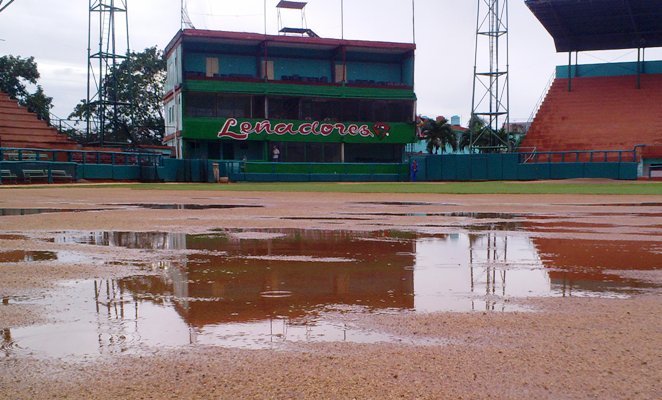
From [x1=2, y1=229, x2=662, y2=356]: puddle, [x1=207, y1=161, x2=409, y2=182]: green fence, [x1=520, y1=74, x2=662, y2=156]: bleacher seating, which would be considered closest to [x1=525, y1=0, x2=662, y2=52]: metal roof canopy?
[x1=520, y1=74, x2=662, y2=156]: bleacher seating

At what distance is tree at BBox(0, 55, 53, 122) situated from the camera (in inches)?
2420

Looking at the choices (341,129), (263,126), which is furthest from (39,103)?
(341,129)

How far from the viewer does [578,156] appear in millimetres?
43062

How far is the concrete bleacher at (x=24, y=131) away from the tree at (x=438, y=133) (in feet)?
168

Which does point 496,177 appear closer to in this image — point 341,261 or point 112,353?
point 341,261

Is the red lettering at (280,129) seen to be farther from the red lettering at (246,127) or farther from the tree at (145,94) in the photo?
the tree at (145,94)

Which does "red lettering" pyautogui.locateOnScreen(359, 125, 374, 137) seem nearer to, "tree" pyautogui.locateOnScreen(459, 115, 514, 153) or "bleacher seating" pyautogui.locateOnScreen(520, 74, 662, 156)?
"tree" pyautogui.locateOnScreen(459, 115, 514, 153)

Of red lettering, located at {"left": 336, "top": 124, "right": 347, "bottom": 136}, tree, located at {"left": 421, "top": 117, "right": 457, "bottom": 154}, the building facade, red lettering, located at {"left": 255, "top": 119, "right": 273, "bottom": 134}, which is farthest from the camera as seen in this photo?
tree, located at {"left": 421, "top": 117, "right": 457, "bottom": 154}

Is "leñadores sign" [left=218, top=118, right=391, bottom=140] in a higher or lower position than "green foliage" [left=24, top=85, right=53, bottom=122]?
lower

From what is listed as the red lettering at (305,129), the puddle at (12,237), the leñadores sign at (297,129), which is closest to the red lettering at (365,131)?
the leñadores sign at (297,129)

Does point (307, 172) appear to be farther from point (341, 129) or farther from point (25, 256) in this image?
Result: point (25, 256)

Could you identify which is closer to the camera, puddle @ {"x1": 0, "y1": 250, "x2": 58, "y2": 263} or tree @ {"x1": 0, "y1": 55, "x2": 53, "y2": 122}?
puddle @ {"x1": 0, "y1": 250, "x2": 58, "y2": 263}

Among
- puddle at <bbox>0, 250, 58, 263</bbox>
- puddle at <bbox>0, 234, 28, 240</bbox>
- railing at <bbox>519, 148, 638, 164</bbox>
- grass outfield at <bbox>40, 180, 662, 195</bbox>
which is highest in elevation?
railing at <bbox>519, 148, 638, 164</bbox>

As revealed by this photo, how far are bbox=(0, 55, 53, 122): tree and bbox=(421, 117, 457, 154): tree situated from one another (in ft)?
151
